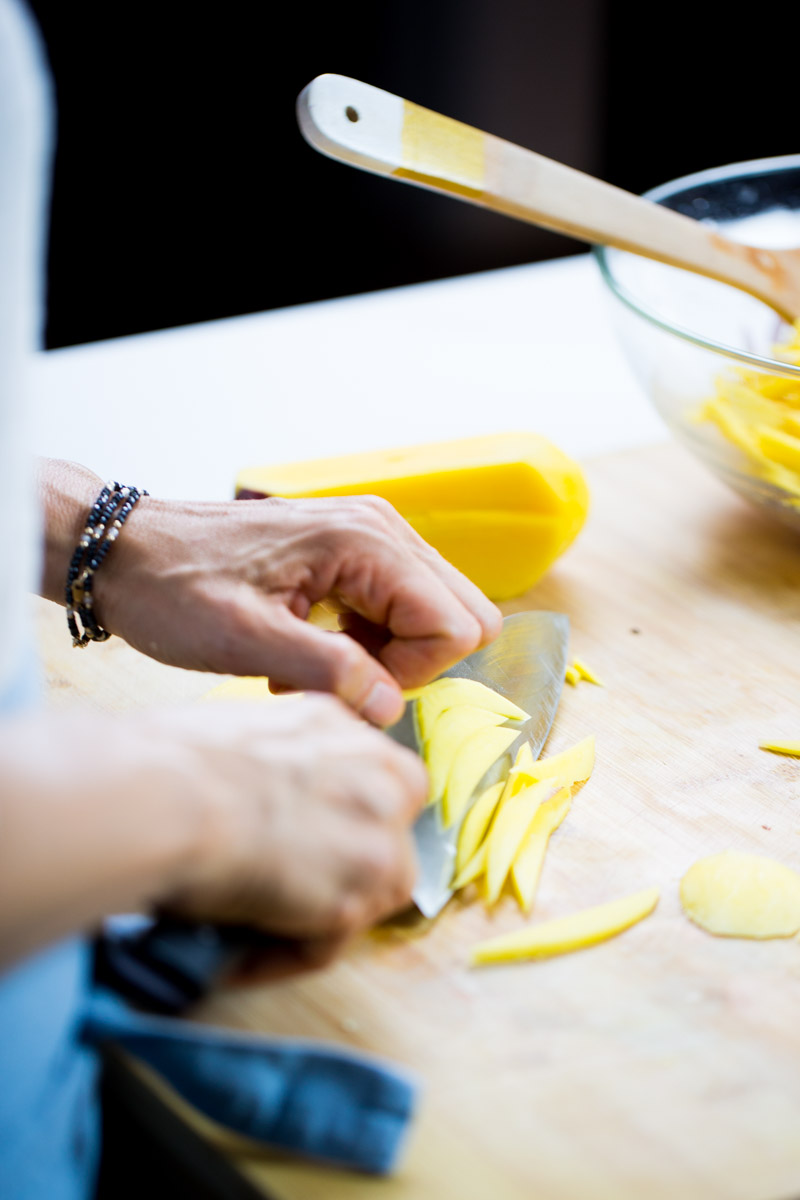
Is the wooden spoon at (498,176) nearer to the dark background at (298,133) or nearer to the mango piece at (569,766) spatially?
the mango piece at (569,766)

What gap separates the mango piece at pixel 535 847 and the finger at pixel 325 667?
0.49ft

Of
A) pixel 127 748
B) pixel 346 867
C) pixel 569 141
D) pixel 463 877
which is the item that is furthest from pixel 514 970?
pixel 569 141

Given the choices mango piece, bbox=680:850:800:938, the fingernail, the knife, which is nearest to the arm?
the fingernail

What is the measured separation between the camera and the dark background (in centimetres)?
247

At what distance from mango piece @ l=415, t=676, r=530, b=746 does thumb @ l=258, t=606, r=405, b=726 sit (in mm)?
116

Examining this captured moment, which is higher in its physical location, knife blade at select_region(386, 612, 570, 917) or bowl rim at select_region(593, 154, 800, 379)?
bowl rim at select_region(593, 154, 800, 379)

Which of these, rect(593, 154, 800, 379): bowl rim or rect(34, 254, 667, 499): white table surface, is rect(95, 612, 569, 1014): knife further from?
rect(34, 254, 667, 499): white table surface

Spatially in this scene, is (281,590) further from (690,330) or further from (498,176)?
(690,330)

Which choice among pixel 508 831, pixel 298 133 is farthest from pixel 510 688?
pixel 298 133

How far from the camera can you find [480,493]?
1.07 metres

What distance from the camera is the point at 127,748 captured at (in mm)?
515

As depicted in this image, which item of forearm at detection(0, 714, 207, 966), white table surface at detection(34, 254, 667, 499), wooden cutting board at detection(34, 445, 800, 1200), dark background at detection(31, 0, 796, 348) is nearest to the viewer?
forearm at detection(0, 714, 207, 966)

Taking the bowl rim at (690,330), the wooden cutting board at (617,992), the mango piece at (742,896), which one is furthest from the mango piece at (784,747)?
the bowl rim at (690,330)

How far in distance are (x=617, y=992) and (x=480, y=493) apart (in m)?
0.51
